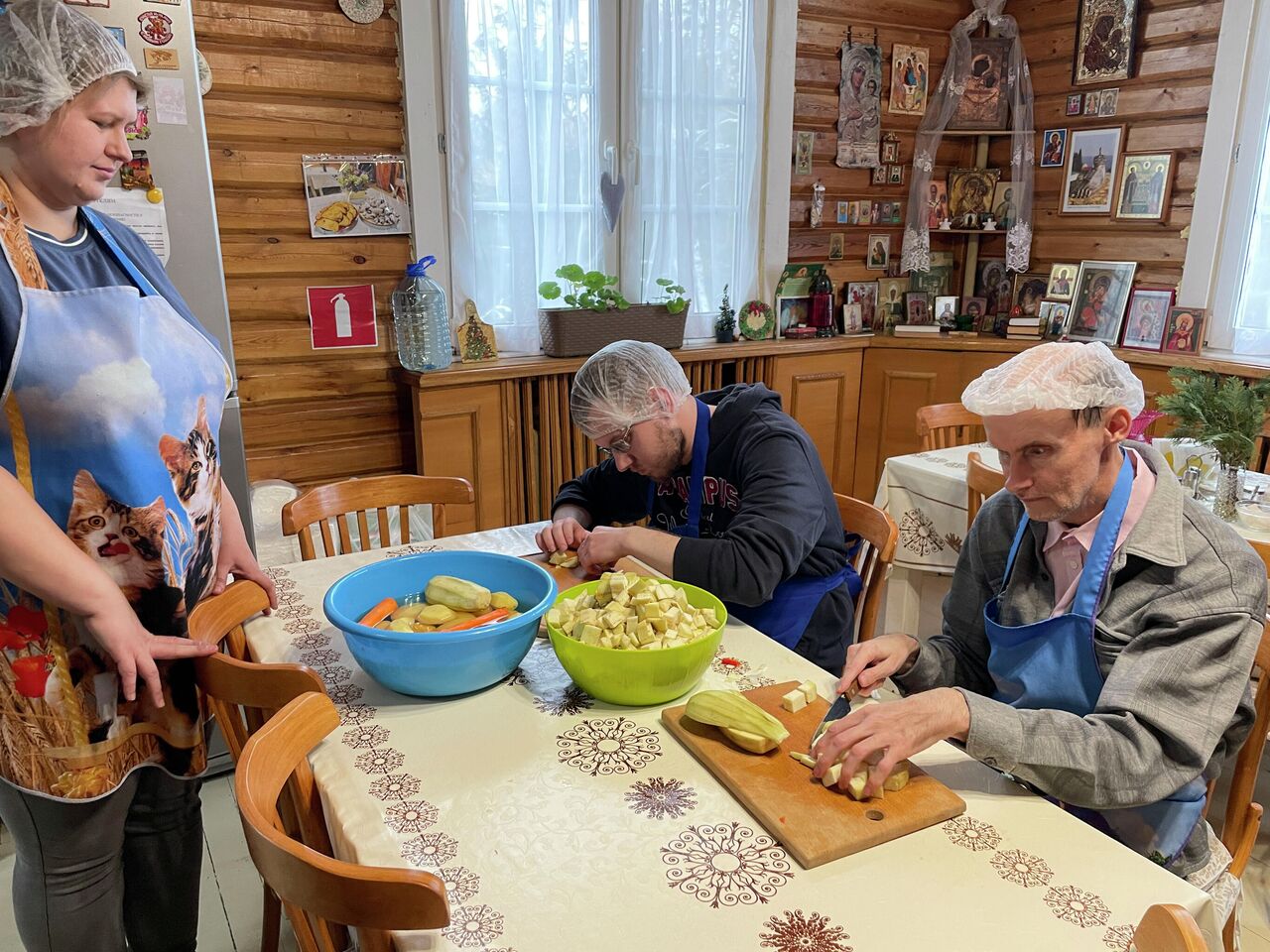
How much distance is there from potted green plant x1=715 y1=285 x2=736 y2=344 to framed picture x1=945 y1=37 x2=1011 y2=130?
4.83 ft

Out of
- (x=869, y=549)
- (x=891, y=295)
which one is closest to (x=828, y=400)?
(x=891, y=295)

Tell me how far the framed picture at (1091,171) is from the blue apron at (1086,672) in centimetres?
333

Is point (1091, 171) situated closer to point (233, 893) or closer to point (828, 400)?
point (828, 400)

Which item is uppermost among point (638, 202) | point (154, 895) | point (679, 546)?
point (638, 202)

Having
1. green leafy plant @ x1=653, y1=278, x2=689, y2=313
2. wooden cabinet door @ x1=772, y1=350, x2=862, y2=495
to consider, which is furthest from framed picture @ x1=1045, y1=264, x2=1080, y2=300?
green leafy plant @ x1=653, y1=278, x2=689, y2=313

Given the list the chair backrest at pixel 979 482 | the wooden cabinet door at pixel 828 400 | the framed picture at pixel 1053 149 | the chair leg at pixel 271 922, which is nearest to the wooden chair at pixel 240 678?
the chair leg at pixel 271 922

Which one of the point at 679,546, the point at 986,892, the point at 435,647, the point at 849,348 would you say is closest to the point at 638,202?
the point at 849,348

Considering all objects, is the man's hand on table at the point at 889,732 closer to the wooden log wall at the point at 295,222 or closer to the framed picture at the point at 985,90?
the wooden log wall at the point at 295,222

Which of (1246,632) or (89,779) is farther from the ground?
(1246,632)

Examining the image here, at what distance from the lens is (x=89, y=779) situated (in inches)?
50.4

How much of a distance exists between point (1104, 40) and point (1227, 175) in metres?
0.85

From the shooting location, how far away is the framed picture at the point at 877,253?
14.4ft

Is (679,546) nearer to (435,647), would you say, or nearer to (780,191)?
(435,647)

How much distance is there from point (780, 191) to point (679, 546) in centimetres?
290
